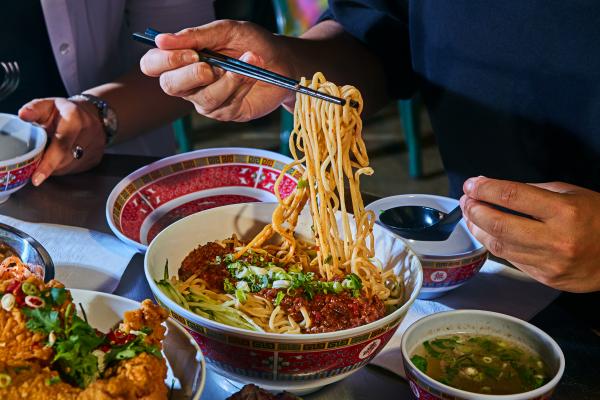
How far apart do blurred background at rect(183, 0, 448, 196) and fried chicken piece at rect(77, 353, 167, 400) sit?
4.09 meters

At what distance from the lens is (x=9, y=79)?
2.74 meters

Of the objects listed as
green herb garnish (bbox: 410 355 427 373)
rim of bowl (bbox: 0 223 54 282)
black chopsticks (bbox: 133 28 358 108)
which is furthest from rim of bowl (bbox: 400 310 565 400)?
rim of bowl (bbox: 0 223 54 282)

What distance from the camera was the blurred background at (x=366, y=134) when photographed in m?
5.08

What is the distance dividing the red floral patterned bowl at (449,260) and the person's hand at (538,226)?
0.27 ft

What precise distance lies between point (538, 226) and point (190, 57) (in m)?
0.88

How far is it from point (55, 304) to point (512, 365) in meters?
0.84

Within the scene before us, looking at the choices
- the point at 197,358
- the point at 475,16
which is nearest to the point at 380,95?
the point at 475,16

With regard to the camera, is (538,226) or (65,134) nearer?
(538,226)

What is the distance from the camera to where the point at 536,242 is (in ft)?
5.01

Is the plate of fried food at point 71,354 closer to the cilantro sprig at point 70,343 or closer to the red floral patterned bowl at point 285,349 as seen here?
the cilantro sprig at point 70,343

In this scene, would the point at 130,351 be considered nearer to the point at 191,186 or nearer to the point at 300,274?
the point at 300,274

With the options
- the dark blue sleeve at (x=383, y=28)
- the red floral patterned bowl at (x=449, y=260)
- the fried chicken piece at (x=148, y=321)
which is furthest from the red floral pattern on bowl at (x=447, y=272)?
the dark blue sleeve at (x=383, y=28)

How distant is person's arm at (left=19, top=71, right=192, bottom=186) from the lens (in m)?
2.21

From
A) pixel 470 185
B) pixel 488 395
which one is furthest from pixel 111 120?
pixel 488 395
